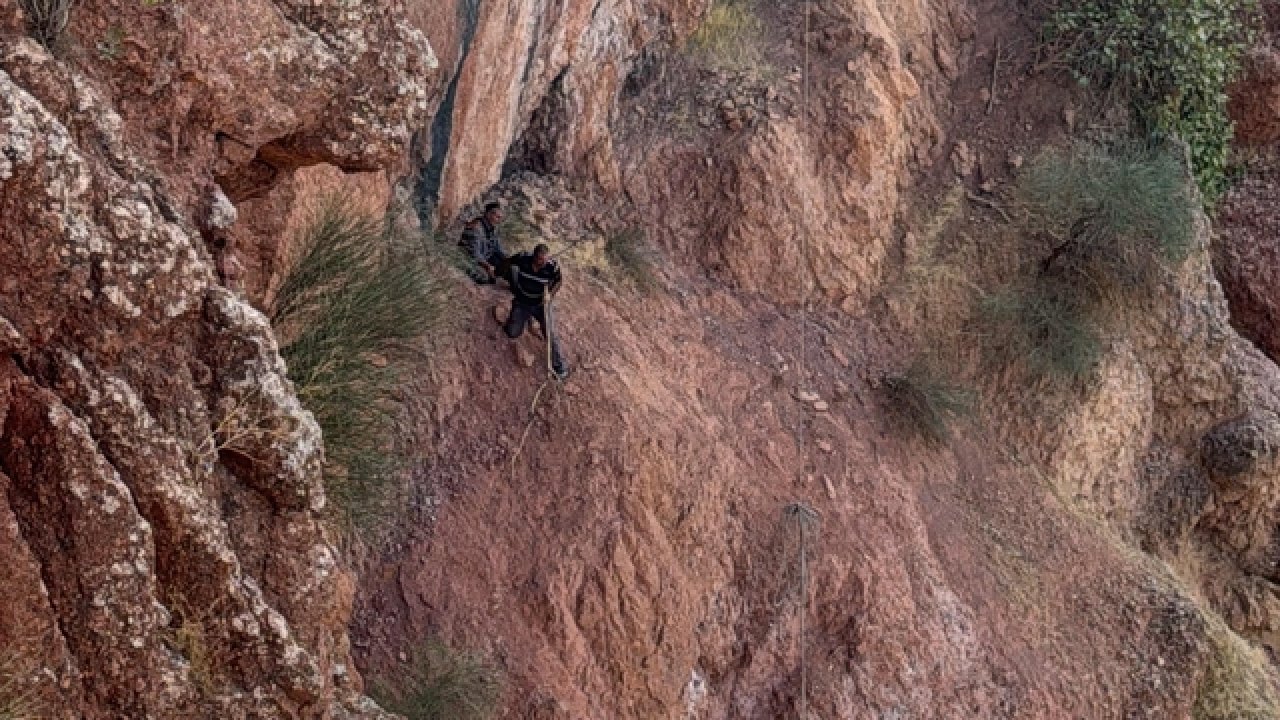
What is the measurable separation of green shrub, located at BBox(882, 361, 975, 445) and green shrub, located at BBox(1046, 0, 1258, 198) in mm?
3781

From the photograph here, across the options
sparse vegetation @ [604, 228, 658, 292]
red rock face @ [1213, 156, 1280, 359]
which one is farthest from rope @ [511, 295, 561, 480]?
red rock face @ [1213, 156, 1280, 359]

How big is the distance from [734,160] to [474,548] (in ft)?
14.3

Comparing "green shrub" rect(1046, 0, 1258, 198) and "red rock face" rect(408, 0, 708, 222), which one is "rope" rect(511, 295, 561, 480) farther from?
"green shrub" rect(1046, 0, 1258, 198)

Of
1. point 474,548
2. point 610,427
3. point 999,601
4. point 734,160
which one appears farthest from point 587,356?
point 999,601

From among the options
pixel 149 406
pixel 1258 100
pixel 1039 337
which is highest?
pixel 1258 100

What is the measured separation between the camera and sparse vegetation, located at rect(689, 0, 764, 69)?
Answer: 13297 millimetres

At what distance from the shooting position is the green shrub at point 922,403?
12.4 meters

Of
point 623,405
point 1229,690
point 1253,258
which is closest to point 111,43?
point 623,405

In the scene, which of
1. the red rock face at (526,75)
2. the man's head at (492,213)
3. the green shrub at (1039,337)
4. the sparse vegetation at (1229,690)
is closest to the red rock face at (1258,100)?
the green shrub at (1039,337)

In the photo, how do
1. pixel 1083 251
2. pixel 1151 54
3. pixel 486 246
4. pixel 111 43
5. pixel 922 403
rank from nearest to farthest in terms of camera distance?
pixel 111 43, pixel 486 246, pixel 922 403, pixel 1083 251, pixel 1151 54

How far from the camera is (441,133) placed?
10688 millimetres

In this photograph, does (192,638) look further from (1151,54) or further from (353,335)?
(1151,54)

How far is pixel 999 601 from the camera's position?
474 inches

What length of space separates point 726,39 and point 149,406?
8928 mm
